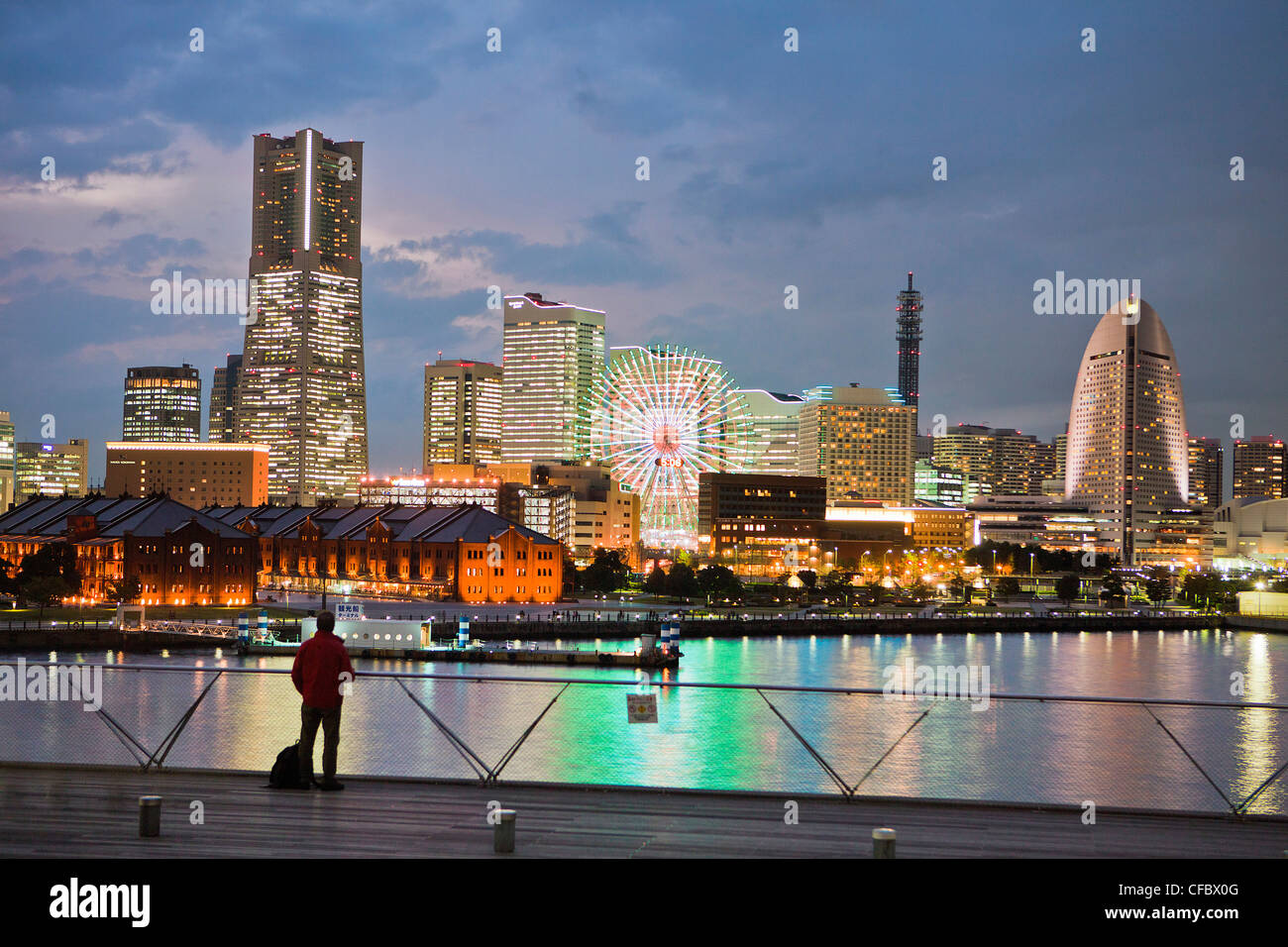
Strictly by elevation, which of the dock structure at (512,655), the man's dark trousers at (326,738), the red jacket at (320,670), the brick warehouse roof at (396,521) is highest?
the brick warehouse roof at (396,521)

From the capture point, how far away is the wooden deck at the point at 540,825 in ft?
39.6

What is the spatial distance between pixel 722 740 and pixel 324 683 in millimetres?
37776

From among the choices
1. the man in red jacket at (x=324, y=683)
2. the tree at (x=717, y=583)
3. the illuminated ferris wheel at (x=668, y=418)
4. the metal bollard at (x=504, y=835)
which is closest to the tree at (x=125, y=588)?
the illuminated ferris wheel at (x=668, y=418)

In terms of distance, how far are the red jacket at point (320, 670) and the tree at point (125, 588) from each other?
93134mm

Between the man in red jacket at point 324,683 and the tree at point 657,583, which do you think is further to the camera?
the tree at point 657,583

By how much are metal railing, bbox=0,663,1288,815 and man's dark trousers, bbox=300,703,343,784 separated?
46.4ft

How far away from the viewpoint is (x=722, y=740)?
50438mm

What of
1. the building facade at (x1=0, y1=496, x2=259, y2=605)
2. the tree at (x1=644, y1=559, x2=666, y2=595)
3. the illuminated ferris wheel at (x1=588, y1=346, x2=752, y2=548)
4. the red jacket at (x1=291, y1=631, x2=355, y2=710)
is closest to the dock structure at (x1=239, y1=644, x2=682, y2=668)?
the building facade at (x1=0, y1=496, x2=259, y2=605)

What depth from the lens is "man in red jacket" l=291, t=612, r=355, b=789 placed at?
14156mm

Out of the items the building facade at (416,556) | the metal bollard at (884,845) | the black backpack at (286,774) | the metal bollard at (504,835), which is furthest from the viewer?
the building facade at (416,556)

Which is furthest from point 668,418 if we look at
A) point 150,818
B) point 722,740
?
point 150,818

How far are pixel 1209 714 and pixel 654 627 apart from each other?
49.6m

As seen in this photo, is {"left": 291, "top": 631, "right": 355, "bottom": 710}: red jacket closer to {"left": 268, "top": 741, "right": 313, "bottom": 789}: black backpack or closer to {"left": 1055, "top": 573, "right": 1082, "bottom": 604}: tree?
{"left": 268, "top": 741, "right": 313, "bottom": 789}: black backpack

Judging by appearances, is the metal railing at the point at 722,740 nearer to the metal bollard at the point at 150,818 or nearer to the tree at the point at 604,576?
the metal bollard at the point at 150,818
